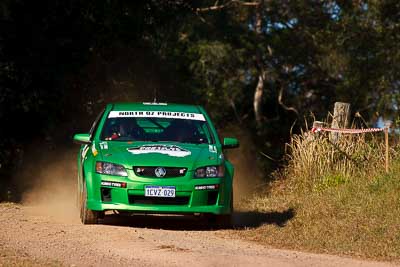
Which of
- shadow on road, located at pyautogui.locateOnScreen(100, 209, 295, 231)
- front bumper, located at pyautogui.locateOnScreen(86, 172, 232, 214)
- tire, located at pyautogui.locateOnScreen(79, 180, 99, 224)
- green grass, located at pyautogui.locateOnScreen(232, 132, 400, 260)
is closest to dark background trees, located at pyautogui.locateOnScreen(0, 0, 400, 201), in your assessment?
green grass, located at pyautogui.locateOnScreen(232, 132, 400, 260)

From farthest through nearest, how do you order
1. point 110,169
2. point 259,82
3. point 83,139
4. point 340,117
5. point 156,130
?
1. point 259,82
2. point 340,117
3. point 156,130
4. point 83,139
5. point 110,169

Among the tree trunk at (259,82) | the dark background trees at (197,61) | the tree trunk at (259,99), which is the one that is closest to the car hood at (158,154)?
the dark background trees at (197,61)

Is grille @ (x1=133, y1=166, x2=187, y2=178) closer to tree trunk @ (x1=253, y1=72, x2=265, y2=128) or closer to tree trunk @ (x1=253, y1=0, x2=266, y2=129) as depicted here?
tree trunk @ (x1=253, y1=0, x2=266, y2=129)

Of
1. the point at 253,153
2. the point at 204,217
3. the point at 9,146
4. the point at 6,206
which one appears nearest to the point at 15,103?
the point at 9,146

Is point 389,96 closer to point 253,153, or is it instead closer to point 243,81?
point 253,153

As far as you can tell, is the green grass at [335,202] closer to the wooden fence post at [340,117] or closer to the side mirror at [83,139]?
the wooden fence post at [340,117]

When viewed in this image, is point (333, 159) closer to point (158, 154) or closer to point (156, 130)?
point (156, 130)

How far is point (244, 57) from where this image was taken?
Answer: 46.0m

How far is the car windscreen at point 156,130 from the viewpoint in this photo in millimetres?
13930

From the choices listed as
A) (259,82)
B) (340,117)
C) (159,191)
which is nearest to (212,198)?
(159,191)

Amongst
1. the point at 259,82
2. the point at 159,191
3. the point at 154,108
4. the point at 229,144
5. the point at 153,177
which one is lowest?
the point at 259,82

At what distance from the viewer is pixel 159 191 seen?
12.7 meters

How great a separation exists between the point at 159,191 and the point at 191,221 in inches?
79.1

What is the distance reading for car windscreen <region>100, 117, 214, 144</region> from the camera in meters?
13.9
